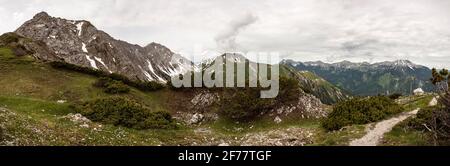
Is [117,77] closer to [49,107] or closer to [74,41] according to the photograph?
[49,107]

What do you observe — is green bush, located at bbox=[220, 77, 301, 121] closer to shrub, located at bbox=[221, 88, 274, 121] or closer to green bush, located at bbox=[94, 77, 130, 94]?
shrub, located at bbox=[221, 88, 274, 121]

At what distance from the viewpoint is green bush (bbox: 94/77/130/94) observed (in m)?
47.1

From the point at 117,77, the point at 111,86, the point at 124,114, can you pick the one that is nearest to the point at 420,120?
the point at 124,114

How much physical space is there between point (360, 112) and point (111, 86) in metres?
26.9

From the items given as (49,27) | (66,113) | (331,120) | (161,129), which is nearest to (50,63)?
(66,113)

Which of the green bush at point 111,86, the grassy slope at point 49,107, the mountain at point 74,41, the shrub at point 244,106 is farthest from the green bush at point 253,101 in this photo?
the mountain at point 74,41

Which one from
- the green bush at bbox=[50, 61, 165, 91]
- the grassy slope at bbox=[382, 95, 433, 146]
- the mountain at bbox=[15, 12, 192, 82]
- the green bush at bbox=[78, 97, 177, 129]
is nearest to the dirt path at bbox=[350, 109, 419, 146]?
the grassy slope at bbox=[382, 95, 433, 146]

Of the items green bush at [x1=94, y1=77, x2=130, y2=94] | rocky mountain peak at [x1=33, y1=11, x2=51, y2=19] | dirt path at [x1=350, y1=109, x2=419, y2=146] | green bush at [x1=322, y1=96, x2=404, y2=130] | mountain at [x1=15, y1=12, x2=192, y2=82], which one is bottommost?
dirt path at [x1=350, y1=109, x2=419, y2=146]

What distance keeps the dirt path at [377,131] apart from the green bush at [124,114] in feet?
51.7

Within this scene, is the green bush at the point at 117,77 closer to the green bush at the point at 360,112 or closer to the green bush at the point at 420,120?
the green bush at the point at 360,112

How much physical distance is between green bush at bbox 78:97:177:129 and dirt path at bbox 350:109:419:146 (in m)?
15.8

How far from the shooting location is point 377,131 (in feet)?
100
